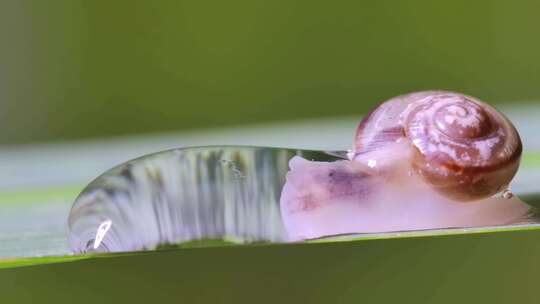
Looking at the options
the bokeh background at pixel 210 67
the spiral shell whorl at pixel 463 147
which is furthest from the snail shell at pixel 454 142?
the bokeh background at pixel 210 67

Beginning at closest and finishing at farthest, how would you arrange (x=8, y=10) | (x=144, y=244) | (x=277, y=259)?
(x=277, y=259) → (x=144, y=244) → (x=8, y=10)

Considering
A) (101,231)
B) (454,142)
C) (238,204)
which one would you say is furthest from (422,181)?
(101,231)

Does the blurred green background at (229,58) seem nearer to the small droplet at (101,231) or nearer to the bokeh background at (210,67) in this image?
the bokeh background at (210,67)

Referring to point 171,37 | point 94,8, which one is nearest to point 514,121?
point 171,37

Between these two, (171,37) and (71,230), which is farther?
(171,37)

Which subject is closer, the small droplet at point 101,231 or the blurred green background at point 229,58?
the small droplet at point 101,231

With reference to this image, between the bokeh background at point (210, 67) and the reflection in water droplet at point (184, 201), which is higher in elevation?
the bokeh background at point (210, 67)

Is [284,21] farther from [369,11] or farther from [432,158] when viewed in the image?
[432,158]
